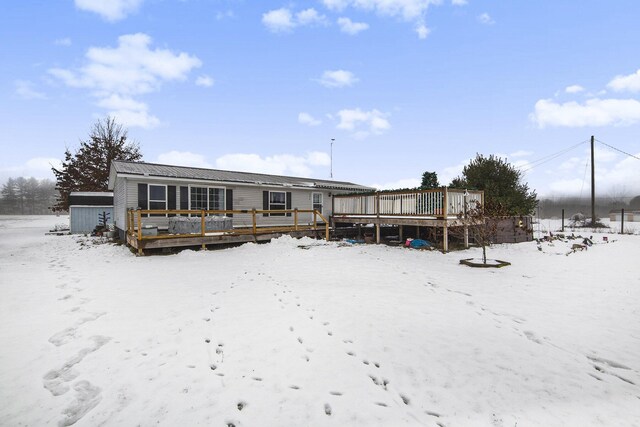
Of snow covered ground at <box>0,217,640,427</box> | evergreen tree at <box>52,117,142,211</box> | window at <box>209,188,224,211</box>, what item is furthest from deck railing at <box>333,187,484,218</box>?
evergreen tree at <box>52,117,142,211</box>

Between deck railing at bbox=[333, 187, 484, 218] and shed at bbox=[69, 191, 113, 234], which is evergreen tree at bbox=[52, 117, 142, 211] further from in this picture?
deck railing at bbox=[333, 187, 484, 218]

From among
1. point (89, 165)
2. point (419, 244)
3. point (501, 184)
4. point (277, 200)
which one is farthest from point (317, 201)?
point (89, 165)

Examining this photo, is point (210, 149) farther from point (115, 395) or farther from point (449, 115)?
point (115, 395)

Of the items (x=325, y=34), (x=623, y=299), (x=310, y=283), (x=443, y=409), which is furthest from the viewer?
(x=325, y=34)

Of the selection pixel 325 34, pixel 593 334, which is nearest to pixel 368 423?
pixel 593 334

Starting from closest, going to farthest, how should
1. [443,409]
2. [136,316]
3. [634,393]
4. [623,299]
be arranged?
[443,409], [634,393], [136,316], [623,299]

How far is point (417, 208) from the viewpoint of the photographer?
12781 millimetres

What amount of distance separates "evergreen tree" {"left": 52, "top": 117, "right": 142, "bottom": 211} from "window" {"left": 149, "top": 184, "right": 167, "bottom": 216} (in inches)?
893

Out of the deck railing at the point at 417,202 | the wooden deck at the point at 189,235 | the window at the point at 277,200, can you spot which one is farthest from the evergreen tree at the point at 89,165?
the deck railing at the point at 417,202

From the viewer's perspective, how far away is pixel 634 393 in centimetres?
305

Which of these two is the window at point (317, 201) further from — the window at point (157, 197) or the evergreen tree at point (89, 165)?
the evergreen tree at point (89, 165)

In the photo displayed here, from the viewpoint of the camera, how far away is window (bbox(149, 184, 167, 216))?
13.9 meters

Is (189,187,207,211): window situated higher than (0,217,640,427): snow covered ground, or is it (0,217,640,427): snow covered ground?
(189,187,207,211): window

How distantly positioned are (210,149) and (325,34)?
21296 mm
